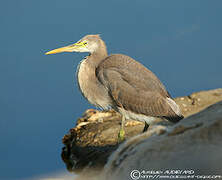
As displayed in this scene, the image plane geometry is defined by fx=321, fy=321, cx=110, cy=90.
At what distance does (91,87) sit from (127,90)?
0.64 metres

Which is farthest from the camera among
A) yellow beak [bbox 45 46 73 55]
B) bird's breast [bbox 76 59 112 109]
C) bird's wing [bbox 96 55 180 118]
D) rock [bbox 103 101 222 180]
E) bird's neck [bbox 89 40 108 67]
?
yellow beak [bbox 45 46 73 55]

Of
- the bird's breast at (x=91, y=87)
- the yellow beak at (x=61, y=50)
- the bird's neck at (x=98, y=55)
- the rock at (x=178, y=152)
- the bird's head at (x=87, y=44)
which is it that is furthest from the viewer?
the yellow beak at (x=61, y=50)

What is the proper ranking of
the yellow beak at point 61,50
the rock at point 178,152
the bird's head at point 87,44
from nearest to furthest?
the rock at point 178,152 → the bird's head at point 87,44 → the yellow beak at point 61,50

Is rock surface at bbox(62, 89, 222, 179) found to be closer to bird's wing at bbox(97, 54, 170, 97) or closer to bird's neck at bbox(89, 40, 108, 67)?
bird's wing at bbox(97, 54, 170, 97)

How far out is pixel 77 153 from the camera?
695 cm

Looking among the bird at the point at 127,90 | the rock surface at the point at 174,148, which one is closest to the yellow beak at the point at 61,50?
the bird at the point at 127,90

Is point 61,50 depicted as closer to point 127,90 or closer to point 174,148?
point 127,90

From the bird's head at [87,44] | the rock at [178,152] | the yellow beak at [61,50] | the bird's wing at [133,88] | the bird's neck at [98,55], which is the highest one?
the yellow beak at [61,50]

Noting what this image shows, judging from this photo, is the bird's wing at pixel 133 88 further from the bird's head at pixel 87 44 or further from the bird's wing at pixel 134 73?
the bird's head at pixel 87 44

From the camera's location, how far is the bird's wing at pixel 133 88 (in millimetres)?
5445

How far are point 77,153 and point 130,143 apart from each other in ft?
13.9

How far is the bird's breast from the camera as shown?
218 inches

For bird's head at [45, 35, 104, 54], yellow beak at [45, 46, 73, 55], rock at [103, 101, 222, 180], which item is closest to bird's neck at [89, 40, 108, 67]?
bird's head at [45, 35, 104, 54]

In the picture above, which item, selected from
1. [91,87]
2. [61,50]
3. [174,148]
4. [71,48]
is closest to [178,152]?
[174,148]
